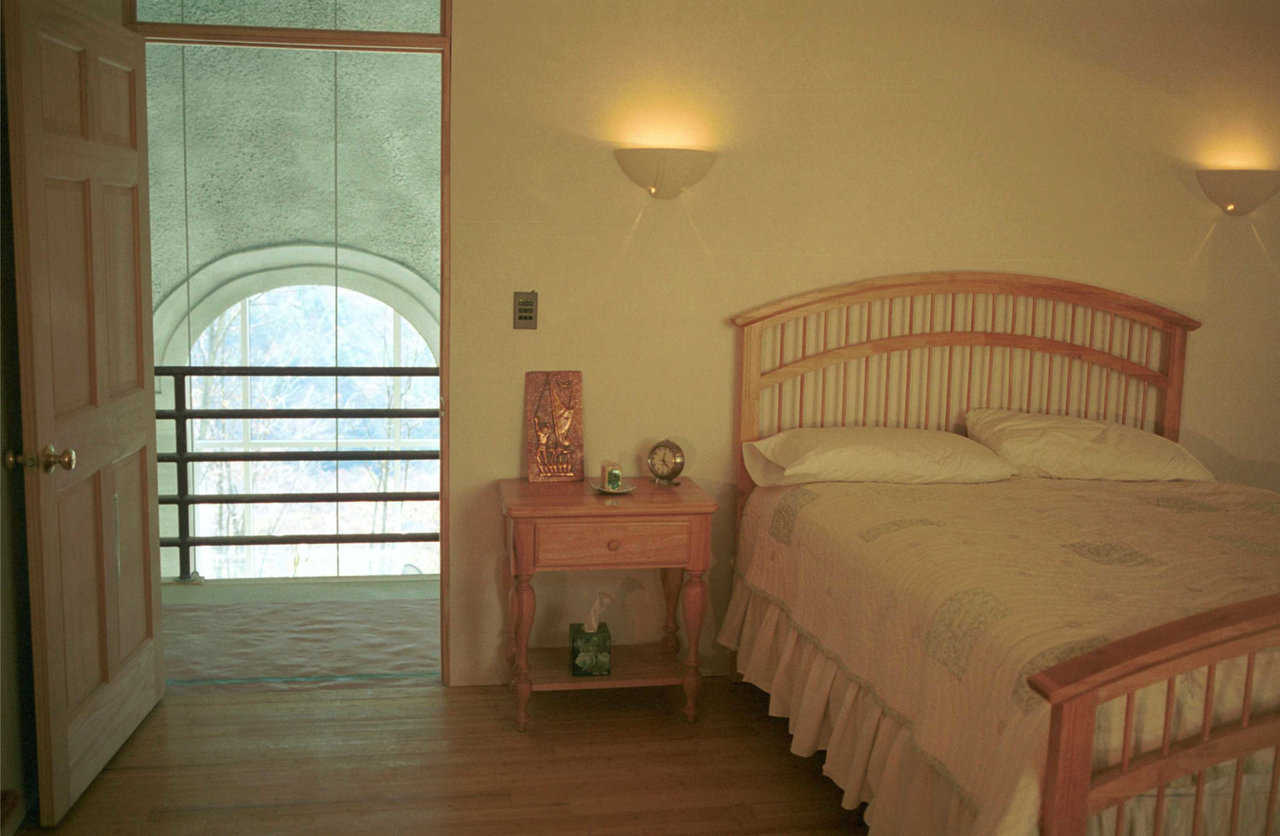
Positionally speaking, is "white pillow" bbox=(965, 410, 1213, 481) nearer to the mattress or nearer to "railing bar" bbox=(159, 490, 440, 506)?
the mattress

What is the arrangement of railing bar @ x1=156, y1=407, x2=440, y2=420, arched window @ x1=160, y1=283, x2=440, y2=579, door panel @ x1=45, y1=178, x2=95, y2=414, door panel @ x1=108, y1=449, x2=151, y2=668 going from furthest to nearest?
arched window @ x1=160, y1=283, x2=440, y2=579 → railing bar @ x1=156, y1=407, x2=440, y2=420 → door panel @ x1=108, y1=449, x2=151, y2=668 → door panel @ x1=45, y1=178, x2=95, y2=414

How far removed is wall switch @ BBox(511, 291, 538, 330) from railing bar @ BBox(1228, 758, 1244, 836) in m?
2.26

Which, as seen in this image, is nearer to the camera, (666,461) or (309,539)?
(666,461)

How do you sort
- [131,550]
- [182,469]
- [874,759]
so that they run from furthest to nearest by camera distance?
[182,469] → [131,550] → [874,759]

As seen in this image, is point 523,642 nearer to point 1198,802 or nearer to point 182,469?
point 1198,802

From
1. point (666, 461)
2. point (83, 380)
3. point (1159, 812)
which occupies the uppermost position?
point (83, 380)

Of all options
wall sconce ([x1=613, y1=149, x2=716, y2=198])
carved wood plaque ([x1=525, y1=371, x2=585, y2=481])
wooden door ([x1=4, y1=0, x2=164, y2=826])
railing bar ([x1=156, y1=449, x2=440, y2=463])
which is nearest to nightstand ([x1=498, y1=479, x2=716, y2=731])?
carved wood plaque ([x1=525, y1=371, x2=585, y2=481])

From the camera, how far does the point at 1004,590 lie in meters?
2.28

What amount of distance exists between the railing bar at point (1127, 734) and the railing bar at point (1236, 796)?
0.62 feet

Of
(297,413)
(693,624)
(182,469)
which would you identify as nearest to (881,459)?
(693,624)

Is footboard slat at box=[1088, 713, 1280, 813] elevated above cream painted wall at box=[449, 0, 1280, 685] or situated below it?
below

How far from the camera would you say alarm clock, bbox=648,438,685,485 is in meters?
3.46

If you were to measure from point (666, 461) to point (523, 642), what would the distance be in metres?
0.69

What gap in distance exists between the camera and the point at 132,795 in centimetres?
281
